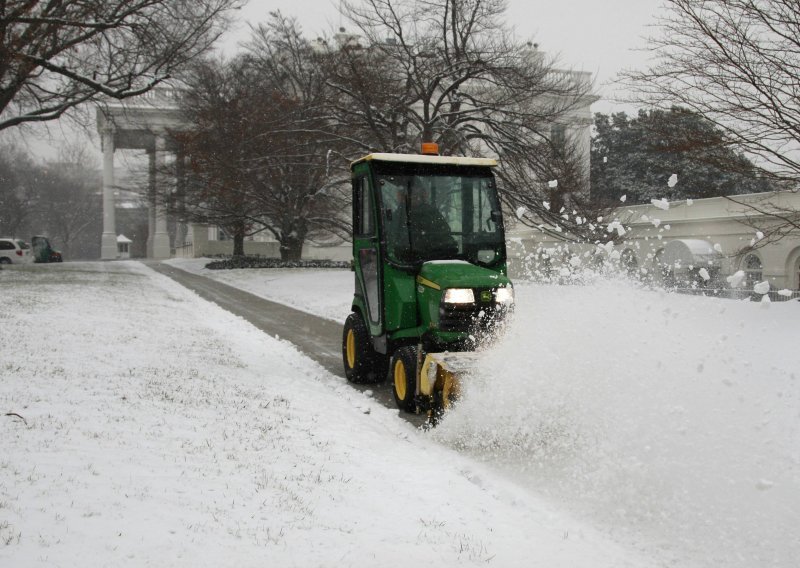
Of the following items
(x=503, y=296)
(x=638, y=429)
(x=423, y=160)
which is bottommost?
(x=638, y=429)

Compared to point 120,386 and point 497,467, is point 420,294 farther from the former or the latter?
point 120,386

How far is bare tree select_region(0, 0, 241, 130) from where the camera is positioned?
19.1 meters

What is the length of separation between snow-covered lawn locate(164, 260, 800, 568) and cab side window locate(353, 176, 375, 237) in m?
1.86

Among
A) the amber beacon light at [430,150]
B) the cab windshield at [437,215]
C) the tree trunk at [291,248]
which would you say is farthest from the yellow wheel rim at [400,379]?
the tree trunk at [291,248]

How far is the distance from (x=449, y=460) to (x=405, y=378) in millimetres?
1572

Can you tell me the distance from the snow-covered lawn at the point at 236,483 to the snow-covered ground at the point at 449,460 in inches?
0.7

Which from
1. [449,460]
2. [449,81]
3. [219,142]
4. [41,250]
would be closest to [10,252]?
[41,250]

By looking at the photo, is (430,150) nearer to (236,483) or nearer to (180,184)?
(236,483)

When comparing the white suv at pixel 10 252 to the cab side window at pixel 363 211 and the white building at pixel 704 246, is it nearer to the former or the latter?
the white building at pixel 704 246

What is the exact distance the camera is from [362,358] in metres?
8.39

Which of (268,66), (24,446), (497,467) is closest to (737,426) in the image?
(497,467)

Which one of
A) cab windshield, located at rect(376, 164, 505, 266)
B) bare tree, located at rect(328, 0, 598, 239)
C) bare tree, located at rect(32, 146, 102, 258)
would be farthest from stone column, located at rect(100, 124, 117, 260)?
cab windshield, located at rect(376, 164, 505, 266)

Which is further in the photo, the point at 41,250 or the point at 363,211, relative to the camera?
the point at 41,250

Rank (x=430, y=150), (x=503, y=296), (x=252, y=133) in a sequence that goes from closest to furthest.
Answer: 1. (x=503, y=296)
2. (x=430, y=150)
3. (x=252, y=133)
